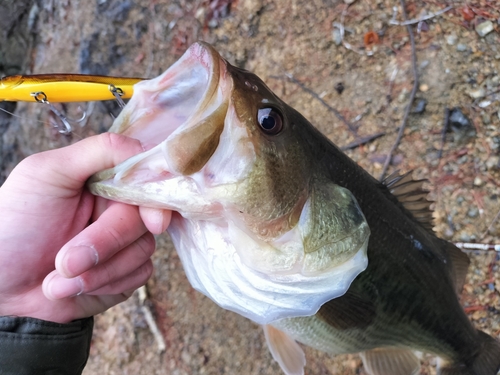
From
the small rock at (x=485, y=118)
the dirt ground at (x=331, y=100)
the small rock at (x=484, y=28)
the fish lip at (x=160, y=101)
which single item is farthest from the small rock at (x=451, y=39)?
the fish lip at (x=160, y=101)

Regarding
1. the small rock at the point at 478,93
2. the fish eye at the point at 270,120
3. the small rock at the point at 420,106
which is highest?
the fish eye at the point at 270,120

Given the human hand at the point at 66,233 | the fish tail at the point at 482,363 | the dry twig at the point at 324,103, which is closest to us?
the human hand at the point at 66,233

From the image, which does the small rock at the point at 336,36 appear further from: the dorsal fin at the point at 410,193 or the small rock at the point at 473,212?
the dorsal fin at the point at 410,193

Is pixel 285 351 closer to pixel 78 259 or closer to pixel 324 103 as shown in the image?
pixel 78 259

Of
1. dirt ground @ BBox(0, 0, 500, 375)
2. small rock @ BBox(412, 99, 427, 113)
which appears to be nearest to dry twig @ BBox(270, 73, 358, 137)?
dirt ground @ BBox(0, 0, 500, 375)

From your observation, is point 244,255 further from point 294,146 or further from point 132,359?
point 132,359

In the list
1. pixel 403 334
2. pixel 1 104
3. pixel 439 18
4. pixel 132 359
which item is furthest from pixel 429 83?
pixel 1 104

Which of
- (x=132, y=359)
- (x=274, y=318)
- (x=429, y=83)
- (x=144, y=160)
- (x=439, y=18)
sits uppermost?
(x=144, y=160)

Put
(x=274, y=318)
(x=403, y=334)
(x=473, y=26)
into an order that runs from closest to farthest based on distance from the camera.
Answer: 1. (x=274, y=318)
2. (x=403, y=334)
3. (x=473, y=26)
